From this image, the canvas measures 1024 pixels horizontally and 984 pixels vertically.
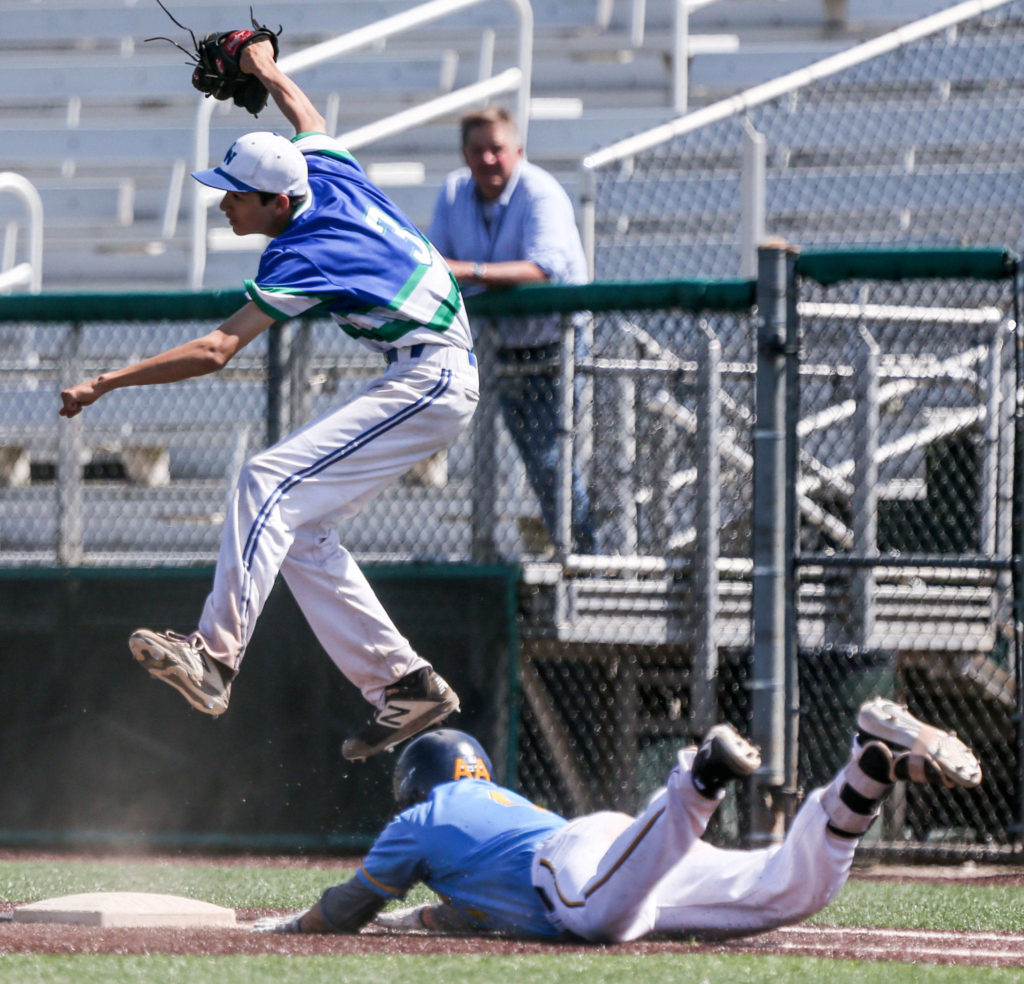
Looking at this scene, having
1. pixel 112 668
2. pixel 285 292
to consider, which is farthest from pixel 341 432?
pixel 112 668

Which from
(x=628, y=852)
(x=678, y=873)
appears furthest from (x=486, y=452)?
(x=628, y=852)

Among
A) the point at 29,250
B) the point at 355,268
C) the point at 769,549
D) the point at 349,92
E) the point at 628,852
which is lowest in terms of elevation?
the point at 628,852

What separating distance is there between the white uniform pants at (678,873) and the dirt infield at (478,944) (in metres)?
0.07

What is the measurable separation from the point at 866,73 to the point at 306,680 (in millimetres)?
6347

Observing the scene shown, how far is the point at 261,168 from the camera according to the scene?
4.71 meters

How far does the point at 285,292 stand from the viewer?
184 inches

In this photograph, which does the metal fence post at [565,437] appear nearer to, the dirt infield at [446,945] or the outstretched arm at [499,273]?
the outstretched arm at [499,273]

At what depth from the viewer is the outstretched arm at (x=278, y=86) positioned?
513 cm

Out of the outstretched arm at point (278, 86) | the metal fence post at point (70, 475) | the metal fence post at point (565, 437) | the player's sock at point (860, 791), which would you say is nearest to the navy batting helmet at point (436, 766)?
the player's sock at point (860, 791)

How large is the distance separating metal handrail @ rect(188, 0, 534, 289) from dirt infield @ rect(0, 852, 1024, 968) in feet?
21.0

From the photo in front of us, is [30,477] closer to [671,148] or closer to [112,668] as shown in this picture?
[112,668]

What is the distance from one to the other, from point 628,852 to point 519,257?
11.1 feet

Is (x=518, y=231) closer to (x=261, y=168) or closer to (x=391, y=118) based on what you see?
(x=261, y=168)

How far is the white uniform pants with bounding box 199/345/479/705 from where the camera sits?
477 centimetres
